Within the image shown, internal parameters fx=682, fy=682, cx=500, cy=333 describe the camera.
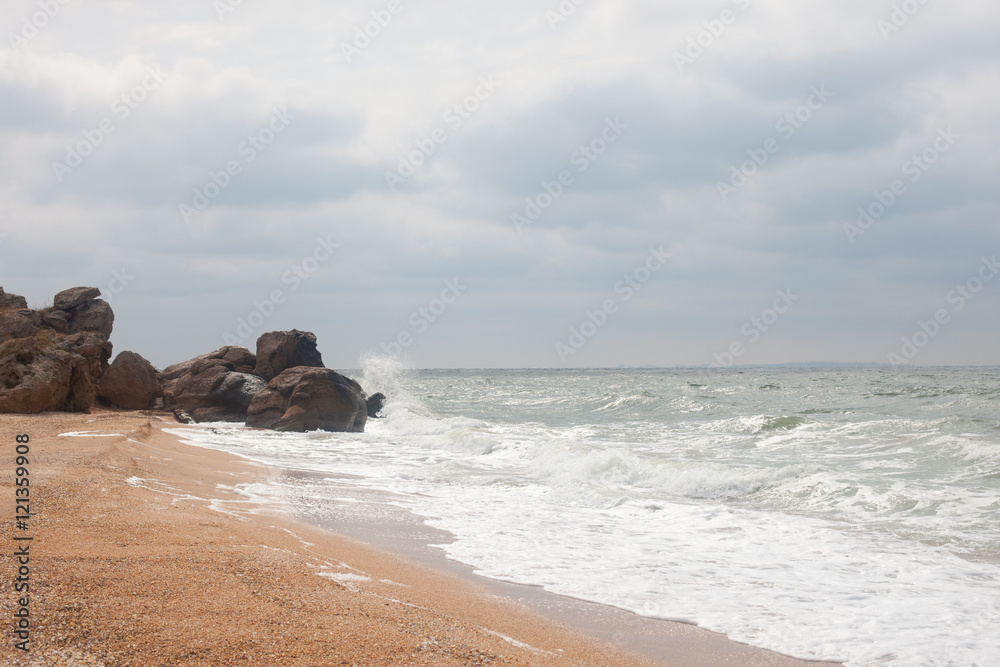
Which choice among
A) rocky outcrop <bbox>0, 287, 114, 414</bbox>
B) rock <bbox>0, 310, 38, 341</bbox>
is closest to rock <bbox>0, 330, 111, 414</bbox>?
rocky outcrop <bbox>0, 287, 114, 414</bbox>

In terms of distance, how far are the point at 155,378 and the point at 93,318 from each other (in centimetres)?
310

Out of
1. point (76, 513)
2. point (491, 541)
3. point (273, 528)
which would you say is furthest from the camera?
point (491, 541)

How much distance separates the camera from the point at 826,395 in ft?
94.5

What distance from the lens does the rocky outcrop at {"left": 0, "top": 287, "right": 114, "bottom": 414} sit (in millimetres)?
14750

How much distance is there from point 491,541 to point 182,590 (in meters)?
3.40

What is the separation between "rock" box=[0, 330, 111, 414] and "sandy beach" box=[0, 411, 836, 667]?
9861 mm

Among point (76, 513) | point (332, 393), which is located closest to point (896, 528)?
point (76, 513)

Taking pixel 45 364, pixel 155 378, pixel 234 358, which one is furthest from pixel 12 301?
pixel 45 364

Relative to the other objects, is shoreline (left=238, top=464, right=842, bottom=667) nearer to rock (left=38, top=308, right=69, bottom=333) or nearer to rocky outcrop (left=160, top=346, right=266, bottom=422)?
rocky outcrop (left=160, top=346, right=266, bottom=422)

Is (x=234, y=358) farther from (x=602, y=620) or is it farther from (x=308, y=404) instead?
(x=602, y=620)

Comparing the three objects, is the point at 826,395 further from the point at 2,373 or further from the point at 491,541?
the point at 2,373

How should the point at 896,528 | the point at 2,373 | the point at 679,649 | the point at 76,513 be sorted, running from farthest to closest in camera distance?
the point at 2,373 → the point at 896,528 → the point at 76,513 → the point at 679,649

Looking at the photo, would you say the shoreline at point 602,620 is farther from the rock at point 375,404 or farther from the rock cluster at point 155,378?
the rock at point 375,404

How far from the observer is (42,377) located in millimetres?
15102
